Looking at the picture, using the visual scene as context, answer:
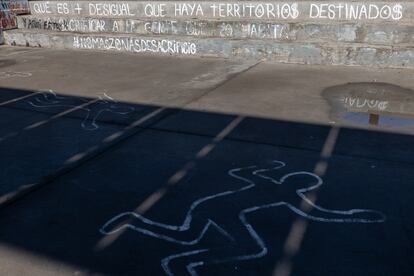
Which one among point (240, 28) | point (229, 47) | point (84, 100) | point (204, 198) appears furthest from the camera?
point (240, 28)

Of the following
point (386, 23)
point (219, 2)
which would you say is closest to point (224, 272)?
point (386, 23)

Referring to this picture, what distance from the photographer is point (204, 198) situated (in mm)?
3650

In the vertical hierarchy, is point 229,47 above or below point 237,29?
below

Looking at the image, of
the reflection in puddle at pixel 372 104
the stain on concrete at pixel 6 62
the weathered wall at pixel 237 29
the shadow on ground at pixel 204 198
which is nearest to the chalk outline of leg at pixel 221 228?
the shadow on ground at pixel 204 198

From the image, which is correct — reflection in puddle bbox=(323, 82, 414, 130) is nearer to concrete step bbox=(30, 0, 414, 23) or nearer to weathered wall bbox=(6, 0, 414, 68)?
weathered wall bbox=(6, 0, 414, 68)

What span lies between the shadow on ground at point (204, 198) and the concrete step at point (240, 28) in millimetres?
4194

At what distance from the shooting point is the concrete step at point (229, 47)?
317 inches

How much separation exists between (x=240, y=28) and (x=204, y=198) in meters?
6.64

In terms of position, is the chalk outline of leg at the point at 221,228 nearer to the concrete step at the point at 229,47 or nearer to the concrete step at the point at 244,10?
the concrete step at the point at 229,47

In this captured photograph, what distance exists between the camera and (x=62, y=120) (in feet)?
18.8

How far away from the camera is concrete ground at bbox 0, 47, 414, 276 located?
2.93 m

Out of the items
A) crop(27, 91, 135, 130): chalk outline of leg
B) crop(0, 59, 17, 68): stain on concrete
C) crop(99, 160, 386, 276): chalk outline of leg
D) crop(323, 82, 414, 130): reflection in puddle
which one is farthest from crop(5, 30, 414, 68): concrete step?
crop(99, 160, 386, 276): chalk outline of leg

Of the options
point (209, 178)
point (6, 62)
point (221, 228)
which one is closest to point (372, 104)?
point (209, 178)

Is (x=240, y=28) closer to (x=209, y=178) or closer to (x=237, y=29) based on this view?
(x=237, y=29)
